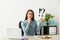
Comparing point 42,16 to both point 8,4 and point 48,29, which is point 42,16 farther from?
point 8,4

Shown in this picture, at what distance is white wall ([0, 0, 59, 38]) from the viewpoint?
2270 mm

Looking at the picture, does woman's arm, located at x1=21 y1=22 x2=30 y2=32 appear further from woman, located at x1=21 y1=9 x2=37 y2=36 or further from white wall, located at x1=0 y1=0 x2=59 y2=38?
white wall, located at x1=0 y1=0 x2=59 y2=38

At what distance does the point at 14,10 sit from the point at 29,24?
1.04 feet

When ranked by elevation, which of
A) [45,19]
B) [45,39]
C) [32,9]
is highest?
[32,9]

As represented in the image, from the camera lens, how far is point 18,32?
2264 mm

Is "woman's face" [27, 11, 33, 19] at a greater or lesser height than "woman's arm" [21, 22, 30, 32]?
greater

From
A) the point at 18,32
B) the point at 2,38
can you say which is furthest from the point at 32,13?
the point at 2,38

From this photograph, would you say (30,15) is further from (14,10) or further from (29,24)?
(14,10)

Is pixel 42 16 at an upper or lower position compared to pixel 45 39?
upper

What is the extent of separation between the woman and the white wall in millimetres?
62

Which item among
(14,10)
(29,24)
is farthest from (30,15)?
(14,10)

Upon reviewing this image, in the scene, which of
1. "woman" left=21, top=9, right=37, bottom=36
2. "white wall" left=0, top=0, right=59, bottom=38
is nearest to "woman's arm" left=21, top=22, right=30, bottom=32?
"woman" left=21, top=9, right=37, bottom=36

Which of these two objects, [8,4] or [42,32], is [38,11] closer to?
[42,32]

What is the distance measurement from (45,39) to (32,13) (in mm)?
446
